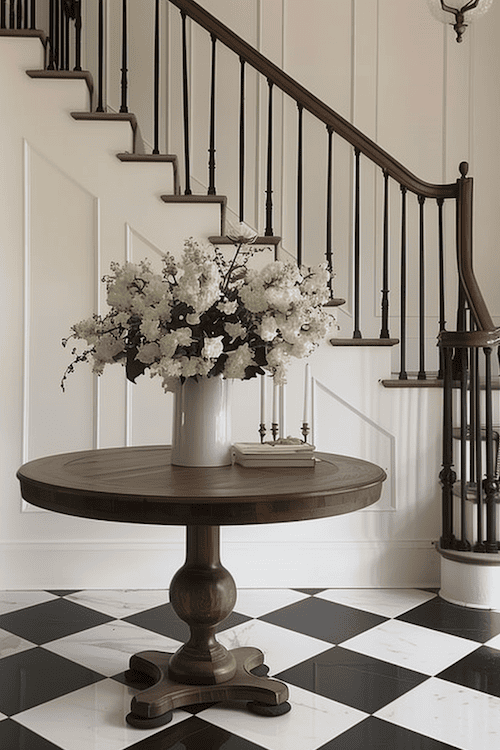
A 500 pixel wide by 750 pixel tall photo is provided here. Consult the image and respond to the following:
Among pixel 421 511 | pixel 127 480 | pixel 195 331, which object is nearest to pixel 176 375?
pixel 195 331

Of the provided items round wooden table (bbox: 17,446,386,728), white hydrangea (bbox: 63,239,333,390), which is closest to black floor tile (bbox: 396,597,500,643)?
round wooden table (bbox: 17,446,386,728)

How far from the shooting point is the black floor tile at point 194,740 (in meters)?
2.14

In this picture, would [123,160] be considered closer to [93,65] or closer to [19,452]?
[19,452]

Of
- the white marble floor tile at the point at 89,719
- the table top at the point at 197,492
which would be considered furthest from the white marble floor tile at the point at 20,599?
the table top at the point at 197,492

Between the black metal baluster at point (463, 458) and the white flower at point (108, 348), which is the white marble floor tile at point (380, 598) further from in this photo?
the white flower at point (108, 348)

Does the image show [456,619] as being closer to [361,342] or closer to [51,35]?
[361,342]

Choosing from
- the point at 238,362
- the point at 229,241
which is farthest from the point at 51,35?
the point at 238,362

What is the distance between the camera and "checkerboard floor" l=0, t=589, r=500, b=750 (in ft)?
7.29

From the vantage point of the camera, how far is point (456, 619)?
10.6ft

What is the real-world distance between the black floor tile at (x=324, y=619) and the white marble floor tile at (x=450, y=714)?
20.4 inches

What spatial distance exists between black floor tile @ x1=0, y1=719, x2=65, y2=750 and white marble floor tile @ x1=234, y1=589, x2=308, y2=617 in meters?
1.20

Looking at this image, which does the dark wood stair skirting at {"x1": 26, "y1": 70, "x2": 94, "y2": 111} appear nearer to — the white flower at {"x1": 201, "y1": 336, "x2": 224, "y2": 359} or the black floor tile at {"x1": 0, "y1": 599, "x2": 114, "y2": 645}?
the white flower at {"x1": 201, "y1": 336, "x2": 224, "y2": 359}

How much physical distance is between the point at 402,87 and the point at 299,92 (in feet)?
5.54

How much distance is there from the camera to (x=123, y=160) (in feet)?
11.8
